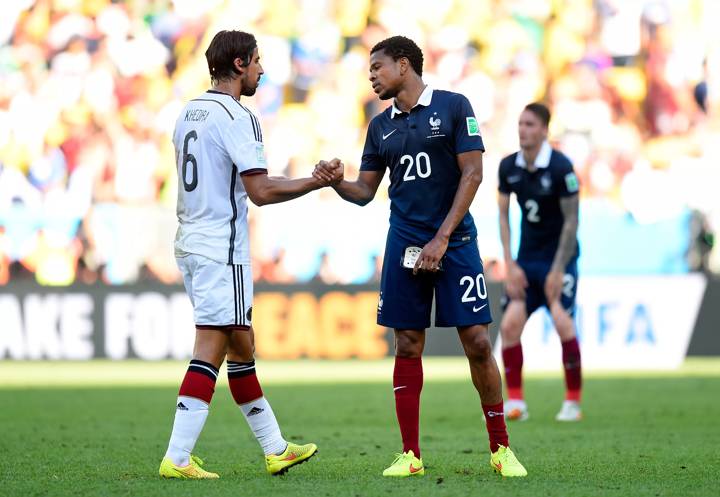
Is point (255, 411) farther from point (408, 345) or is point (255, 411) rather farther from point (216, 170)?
point (216, 170)

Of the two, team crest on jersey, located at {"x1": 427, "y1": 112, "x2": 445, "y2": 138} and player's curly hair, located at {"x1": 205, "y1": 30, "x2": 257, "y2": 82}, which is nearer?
player's curly hair, located at {"x1": 205, "y1": 30, "x2": 257, "y2": 82}

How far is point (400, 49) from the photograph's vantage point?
6.12 m

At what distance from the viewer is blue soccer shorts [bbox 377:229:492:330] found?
19.7ft

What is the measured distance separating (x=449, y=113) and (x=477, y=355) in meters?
1.21

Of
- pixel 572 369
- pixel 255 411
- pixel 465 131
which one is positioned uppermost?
pixel 465 131

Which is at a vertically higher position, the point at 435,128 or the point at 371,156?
the point at 435,128

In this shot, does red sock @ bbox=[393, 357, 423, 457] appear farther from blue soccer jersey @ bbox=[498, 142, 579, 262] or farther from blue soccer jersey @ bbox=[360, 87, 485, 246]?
blue soccer jersey @ bbox=[498, 142, 579, 262]

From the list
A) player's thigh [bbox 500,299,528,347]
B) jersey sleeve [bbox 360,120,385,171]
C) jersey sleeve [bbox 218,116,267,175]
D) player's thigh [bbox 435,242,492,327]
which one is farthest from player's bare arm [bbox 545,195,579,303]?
jersey sleeve [bbox 218,116,267,175]

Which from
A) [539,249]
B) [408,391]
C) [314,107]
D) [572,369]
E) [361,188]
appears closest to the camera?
[408,391]

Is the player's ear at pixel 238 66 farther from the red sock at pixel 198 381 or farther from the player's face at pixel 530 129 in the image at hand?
the player's face at pixel 530 129

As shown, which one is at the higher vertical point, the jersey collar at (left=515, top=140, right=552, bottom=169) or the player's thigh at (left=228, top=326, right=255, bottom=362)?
the jersey collar at (left=515, top=140, right=552, bottom=169)

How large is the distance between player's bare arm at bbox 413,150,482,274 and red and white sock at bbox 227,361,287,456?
0.98 metres

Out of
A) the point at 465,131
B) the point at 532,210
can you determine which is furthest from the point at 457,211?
the point at 532,210

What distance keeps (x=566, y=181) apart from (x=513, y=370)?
1545mm
